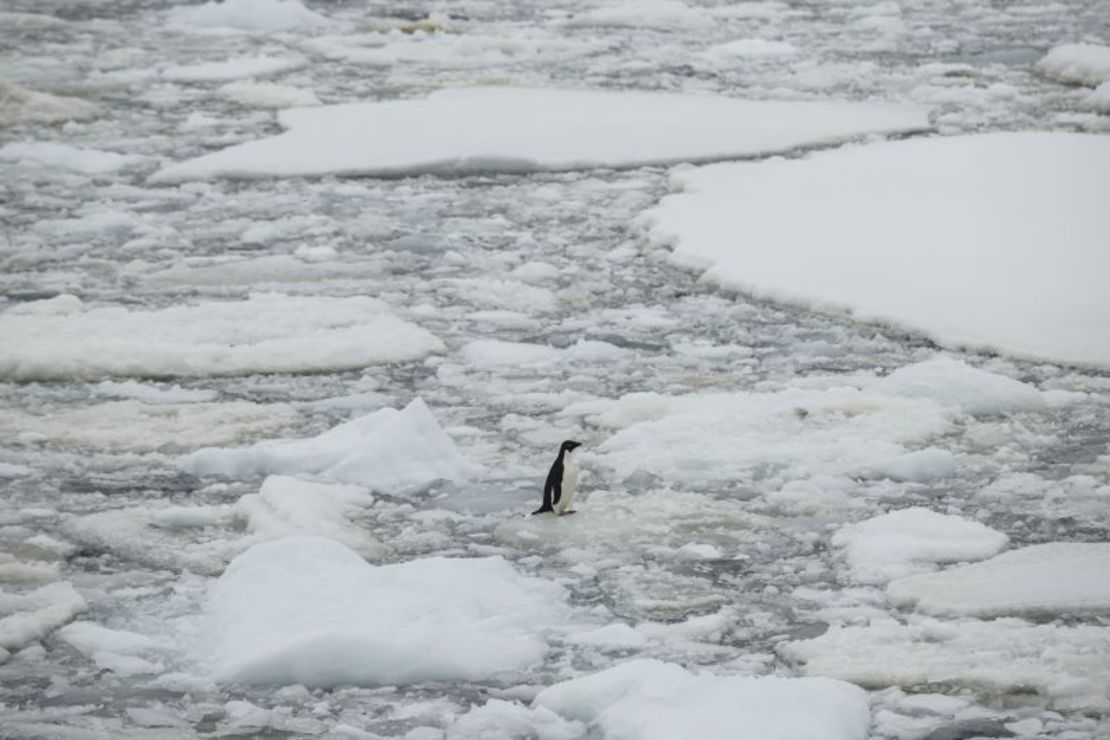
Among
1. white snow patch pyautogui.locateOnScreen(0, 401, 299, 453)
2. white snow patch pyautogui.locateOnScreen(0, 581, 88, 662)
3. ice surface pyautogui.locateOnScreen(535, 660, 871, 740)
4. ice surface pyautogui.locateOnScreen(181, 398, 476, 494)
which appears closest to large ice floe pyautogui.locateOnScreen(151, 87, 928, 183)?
white snow patch pyautogui.locateOnScreen(0, 401, 299, 453)

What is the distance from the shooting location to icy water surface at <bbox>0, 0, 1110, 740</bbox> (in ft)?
11.3

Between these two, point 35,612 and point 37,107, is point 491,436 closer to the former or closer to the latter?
point 35,612

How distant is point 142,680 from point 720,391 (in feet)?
7.29

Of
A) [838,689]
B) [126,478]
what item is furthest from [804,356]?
[838,689]

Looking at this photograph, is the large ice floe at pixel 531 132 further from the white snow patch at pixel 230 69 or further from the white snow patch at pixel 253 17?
the white snow patch at pixel 253 17

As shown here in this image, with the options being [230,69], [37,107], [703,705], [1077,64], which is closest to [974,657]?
[703,705]

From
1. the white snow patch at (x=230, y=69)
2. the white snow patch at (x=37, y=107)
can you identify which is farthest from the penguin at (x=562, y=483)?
the white snow patch at (x=230, y=69)

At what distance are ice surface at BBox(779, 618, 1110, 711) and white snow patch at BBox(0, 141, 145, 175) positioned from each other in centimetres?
556

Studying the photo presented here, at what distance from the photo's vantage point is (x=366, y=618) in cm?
356

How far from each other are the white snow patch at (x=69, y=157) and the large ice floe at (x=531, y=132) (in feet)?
1.00

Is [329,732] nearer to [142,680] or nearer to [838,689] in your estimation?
[142,680]

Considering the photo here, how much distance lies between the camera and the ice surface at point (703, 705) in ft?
10.2

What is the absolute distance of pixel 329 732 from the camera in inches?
127

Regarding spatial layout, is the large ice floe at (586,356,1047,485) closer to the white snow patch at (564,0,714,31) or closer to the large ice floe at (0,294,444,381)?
the large ice floe at (0,294,444,381)
